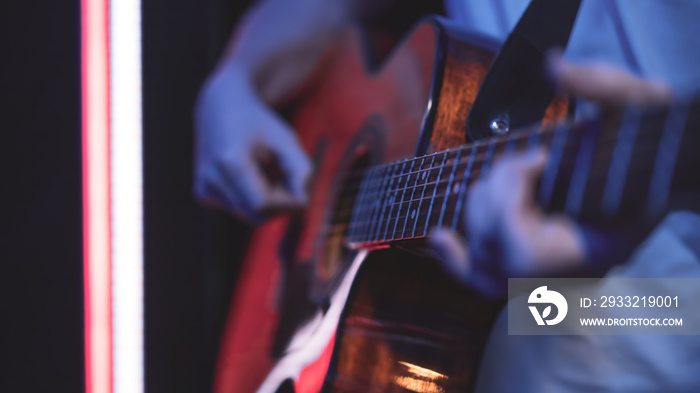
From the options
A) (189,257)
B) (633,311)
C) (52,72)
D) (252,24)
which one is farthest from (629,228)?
(52,72)

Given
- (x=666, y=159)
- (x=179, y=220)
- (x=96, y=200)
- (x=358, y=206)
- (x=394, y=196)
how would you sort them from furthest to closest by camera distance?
(x=179, y=220) < (x=96, y=200) < (x=358, y=206) < (x=394, y=196) < (x=666, y=159)

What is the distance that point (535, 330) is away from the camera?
0.56 meters

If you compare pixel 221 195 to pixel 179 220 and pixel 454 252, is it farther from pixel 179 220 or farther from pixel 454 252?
pixel 454 252

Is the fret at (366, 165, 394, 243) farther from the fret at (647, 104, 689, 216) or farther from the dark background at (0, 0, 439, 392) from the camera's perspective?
the dark background at (0, 0, 439, 392)

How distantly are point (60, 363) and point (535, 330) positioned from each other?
3.18ft

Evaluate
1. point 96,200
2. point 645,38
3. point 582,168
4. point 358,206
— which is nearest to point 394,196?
point 358,206

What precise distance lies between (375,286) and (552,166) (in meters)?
0.27

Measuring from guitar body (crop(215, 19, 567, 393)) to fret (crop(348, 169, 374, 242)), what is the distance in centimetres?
3

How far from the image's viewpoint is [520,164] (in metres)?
0.37

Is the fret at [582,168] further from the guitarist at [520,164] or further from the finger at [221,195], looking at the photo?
the finger at [221,195]

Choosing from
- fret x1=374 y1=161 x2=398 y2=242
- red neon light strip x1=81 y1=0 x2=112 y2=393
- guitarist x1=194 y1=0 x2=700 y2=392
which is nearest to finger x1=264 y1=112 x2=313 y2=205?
guitarist x1=194 y1=0 x2=700 y2=392

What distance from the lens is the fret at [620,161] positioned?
0.33 m

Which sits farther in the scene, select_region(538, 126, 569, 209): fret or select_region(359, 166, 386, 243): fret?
select_region(359, 166, 386, 243): fret

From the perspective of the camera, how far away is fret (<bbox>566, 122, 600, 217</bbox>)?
346 mm
